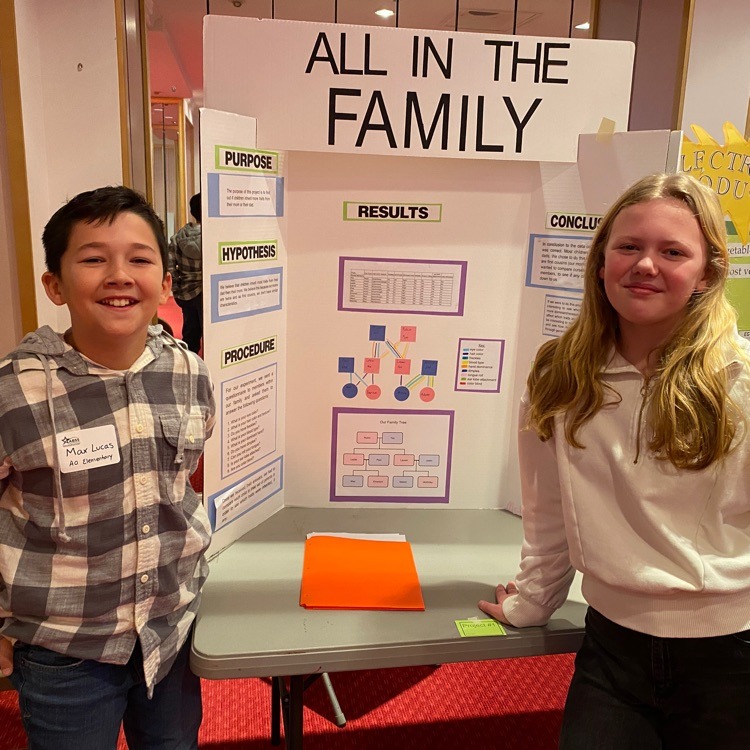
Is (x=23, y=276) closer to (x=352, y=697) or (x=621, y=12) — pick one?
(x=352, y=697)

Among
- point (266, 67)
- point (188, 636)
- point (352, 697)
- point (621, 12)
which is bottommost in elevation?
point (352, 697)

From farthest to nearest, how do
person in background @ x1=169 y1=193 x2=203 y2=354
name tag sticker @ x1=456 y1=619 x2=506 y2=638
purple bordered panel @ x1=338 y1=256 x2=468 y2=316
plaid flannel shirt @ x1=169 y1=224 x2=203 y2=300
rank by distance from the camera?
plaid flannel shirt @ x1=169 y1=224 x2=203 y2=300
person in background @ x1=169 y1=193 x2=203 y2=354
purple bordered panel @ x1=338 y1=256 x2=468 y2=316
name tag sticker @ x1=456 y1=619 x2=506 y2=638

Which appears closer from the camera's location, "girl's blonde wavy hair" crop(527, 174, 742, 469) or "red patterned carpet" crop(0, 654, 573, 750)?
"girl's blonde wavy hair" crop(527, 174, 742, 469)

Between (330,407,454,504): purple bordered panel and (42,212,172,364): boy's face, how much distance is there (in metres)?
0.86

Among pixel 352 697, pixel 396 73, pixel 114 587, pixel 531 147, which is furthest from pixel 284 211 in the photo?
pixel 352 697

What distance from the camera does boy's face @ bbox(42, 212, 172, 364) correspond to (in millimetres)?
1167

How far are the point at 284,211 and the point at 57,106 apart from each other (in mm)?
779

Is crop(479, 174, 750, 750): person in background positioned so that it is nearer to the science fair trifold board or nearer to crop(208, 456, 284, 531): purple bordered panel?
the science fair trifold board

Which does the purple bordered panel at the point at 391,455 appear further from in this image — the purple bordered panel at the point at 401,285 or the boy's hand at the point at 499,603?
the boy's hand at the point at 499,603

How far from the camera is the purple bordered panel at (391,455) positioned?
6.53ft

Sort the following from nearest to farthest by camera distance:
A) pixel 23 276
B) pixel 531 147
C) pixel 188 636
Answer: pixel 188 636
pixel 531 147
pixel 23 276

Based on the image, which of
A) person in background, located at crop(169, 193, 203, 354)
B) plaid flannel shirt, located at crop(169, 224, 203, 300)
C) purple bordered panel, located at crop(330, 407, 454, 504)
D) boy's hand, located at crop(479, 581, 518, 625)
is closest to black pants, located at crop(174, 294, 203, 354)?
person in background, located at crop(169, 193, 203, 354)

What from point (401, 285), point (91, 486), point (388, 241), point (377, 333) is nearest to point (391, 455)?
point (377, 333)

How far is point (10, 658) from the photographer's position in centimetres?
122
